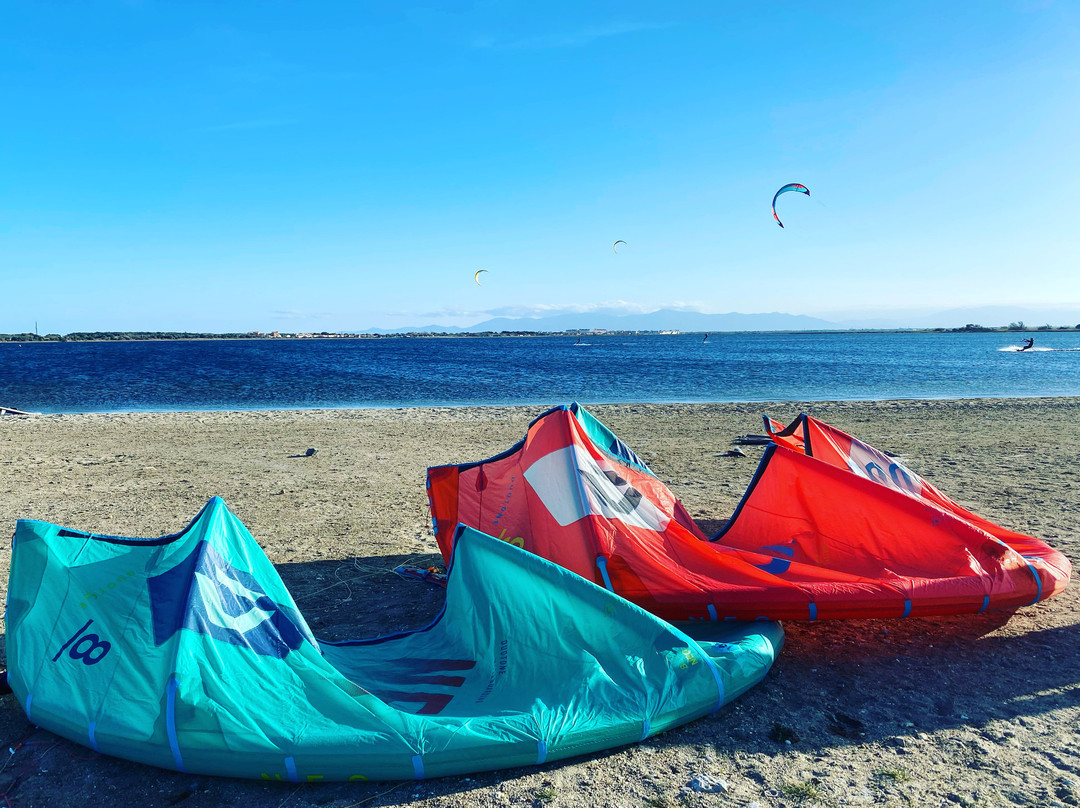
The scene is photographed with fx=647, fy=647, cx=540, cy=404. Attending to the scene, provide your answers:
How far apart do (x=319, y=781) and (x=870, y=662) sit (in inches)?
142

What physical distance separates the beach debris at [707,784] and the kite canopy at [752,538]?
1.40m

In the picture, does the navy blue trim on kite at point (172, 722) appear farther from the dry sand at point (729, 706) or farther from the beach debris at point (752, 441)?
the beach debris at point (752, 441)

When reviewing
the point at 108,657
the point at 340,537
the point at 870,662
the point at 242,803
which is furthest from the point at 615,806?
the point at 340,537

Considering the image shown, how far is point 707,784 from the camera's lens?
324cm

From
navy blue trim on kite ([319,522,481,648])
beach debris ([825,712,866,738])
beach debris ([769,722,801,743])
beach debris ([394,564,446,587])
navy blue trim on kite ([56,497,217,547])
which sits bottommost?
beach debris ([825,712,866,738])

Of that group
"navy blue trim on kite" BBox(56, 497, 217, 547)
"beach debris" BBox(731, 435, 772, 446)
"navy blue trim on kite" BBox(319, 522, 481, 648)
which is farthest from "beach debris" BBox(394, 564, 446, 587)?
"beach debris" BBox(731, 435, 772, 446)

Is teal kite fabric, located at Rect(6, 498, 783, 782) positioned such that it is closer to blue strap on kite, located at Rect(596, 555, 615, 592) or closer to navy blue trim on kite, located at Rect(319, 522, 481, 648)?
navy blue trim on kite, located at Rect(319, 522, 481, 648)

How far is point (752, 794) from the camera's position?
3172 millimetres

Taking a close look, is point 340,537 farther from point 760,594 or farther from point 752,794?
point 752,794

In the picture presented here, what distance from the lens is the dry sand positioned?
3.21 m

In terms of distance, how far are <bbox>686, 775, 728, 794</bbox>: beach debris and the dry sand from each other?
0.03 m

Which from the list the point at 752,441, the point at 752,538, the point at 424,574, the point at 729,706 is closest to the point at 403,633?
the point at 424,574

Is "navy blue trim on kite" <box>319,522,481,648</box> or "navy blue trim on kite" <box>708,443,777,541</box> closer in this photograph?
"navy blue trim on kite" <box>319,522,481,648</box>

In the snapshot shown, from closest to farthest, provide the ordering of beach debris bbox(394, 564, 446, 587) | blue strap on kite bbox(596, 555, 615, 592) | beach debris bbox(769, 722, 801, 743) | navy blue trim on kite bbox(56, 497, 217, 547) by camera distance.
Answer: beach debris bbox(769, 722, 801, 743) < navy blue trim on kite bbox(56, 497, 217, 547) < blue strap on kite bbox(596, 555, 615, 592) < beach debris bbox(394, 564, 446, 587)
